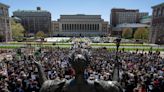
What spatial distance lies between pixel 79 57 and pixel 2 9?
324 feet

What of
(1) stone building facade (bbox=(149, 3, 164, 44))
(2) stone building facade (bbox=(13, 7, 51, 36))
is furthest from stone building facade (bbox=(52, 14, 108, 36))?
(1) stone building facade (bbox=(149, 3, 164, 44))

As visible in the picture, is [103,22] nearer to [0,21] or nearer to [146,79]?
[0,21]

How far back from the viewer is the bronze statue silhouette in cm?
218

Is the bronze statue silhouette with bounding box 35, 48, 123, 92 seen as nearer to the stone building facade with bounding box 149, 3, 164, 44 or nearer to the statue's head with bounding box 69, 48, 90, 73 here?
the statue's head with bounding box 69, 48, 90, 73

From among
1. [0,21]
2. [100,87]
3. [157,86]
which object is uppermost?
[0,21]

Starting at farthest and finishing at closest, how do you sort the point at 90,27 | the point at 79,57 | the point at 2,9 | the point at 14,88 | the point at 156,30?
the point at 90,27
the point at 2,9
the point at 156,30
the point at 14,88
the point at 79,57

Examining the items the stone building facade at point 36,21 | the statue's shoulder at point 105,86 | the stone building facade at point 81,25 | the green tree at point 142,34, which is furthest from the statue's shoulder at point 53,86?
the stone building facade at point 36,21

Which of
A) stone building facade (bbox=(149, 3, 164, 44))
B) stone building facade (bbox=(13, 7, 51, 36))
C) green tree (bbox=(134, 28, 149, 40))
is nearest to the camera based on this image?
stone building facade (bbox=(149, 3, 164, 44))

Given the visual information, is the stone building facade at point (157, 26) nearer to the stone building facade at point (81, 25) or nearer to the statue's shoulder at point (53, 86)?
the stone building facade at point (81, 25)

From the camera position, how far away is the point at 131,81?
455 inches

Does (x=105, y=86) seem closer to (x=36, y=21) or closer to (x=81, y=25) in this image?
(x=81, y=25)

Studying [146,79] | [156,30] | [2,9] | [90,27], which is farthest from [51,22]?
[146,79]

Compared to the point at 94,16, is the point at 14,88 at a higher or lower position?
lower

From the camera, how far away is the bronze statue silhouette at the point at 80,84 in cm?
218
